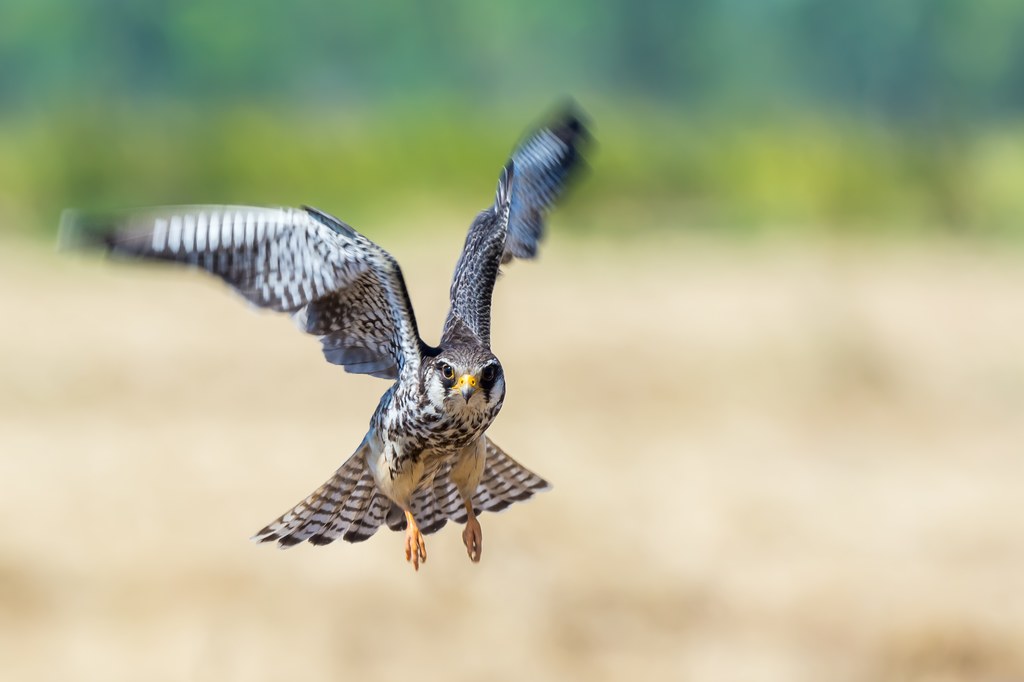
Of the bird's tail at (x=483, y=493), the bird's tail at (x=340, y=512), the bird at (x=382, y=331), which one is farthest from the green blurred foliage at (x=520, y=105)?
the bird's tail at (x=340, y=512)

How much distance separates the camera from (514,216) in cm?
655

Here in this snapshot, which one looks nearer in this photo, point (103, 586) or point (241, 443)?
point (103, 586)

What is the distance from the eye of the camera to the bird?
5.24 meters

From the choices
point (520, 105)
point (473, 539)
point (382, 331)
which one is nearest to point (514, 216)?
point (382, 331)

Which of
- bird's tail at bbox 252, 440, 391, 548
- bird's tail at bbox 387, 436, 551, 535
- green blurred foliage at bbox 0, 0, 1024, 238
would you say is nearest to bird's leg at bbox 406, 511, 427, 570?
bird's tail at bbox 252, 440, 391, 548

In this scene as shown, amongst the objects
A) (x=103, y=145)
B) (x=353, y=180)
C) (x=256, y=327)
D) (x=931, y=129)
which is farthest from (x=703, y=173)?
(x=256, y=327)

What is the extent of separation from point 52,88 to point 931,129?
48.0 feet

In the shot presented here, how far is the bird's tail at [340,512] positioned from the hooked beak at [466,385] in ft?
2.70

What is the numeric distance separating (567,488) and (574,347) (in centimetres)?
523

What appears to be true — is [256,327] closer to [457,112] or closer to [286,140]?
[286,140]

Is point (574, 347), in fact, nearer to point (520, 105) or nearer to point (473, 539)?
point (520, 105)

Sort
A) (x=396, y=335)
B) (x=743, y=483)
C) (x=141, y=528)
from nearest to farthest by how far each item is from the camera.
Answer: (x=396, y=335)
(x=141, y=528)
(x=743, y=483)

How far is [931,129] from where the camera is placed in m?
29.7

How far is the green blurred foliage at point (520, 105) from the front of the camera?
2669 centimetres
